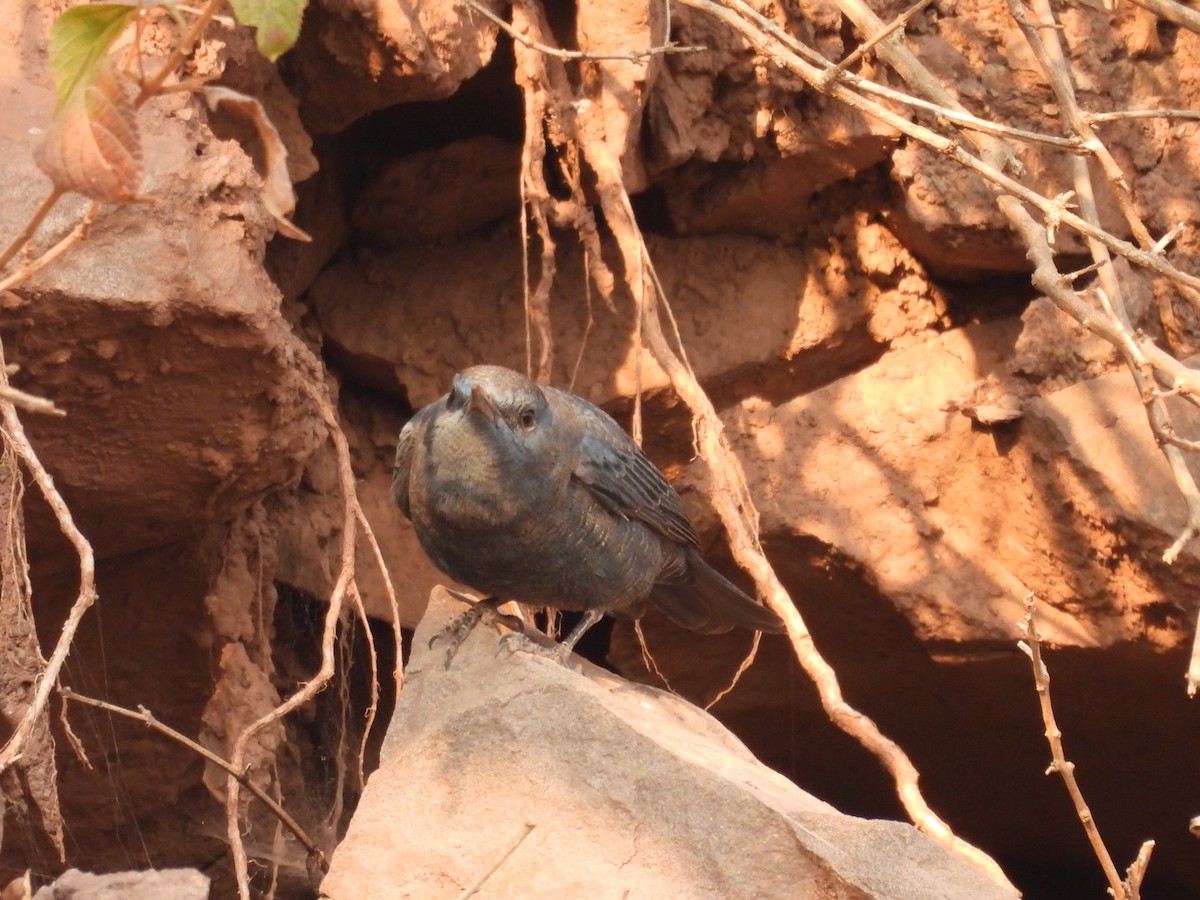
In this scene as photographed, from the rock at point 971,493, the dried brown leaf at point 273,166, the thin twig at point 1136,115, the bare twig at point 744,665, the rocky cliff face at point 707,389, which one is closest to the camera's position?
the dried brown leaf at point 273,166

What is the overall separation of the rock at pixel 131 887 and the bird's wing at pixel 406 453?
1.24 m

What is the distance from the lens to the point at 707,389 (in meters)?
6.11

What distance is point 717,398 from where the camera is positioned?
6.19 meters

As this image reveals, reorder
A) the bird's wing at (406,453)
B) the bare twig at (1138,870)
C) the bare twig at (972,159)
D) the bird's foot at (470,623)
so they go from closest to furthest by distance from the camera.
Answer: the bare twig at (1138,870), the bare twig at (972,159), the bird's foot at (470,623), the bird's wing at (406,453)

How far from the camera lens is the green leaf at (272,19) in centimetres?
160

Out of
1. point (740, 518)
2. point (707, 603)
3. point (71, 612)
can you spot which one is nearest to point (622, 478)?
point (740, 518)

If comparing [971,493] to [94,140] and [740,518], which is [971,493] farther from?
[94,140]

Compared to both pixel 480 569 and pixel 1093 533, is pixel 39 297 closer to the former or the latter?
pixel 480 569

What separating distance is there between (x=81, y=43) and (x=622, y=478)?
276 centimetres

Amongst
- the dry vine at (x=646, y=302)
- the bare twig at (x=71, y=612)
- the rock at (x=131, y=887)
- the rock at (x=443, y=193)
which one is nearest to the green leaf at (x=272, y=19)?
the bare twig at (x=71, y=612)

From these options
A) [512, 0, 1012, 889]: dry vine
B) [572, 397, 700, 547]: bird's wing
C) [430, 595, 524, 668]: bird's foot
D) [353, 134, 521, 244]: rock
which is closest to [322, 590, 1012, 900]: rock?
[430, 595, 524, 668]: bird's foot

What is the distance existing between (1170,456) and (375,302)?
11.5 feet

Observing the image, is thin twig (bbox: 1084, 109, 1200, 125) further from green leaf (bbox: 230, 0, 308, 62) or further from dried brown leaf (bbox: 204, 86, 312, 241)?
green leaf (bbox: 230, 0, 308, 62)

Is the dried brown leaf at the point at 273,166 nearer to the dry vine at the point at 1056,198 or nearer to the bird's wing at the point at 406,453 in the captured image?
the dry vine at the point at 1056,198
